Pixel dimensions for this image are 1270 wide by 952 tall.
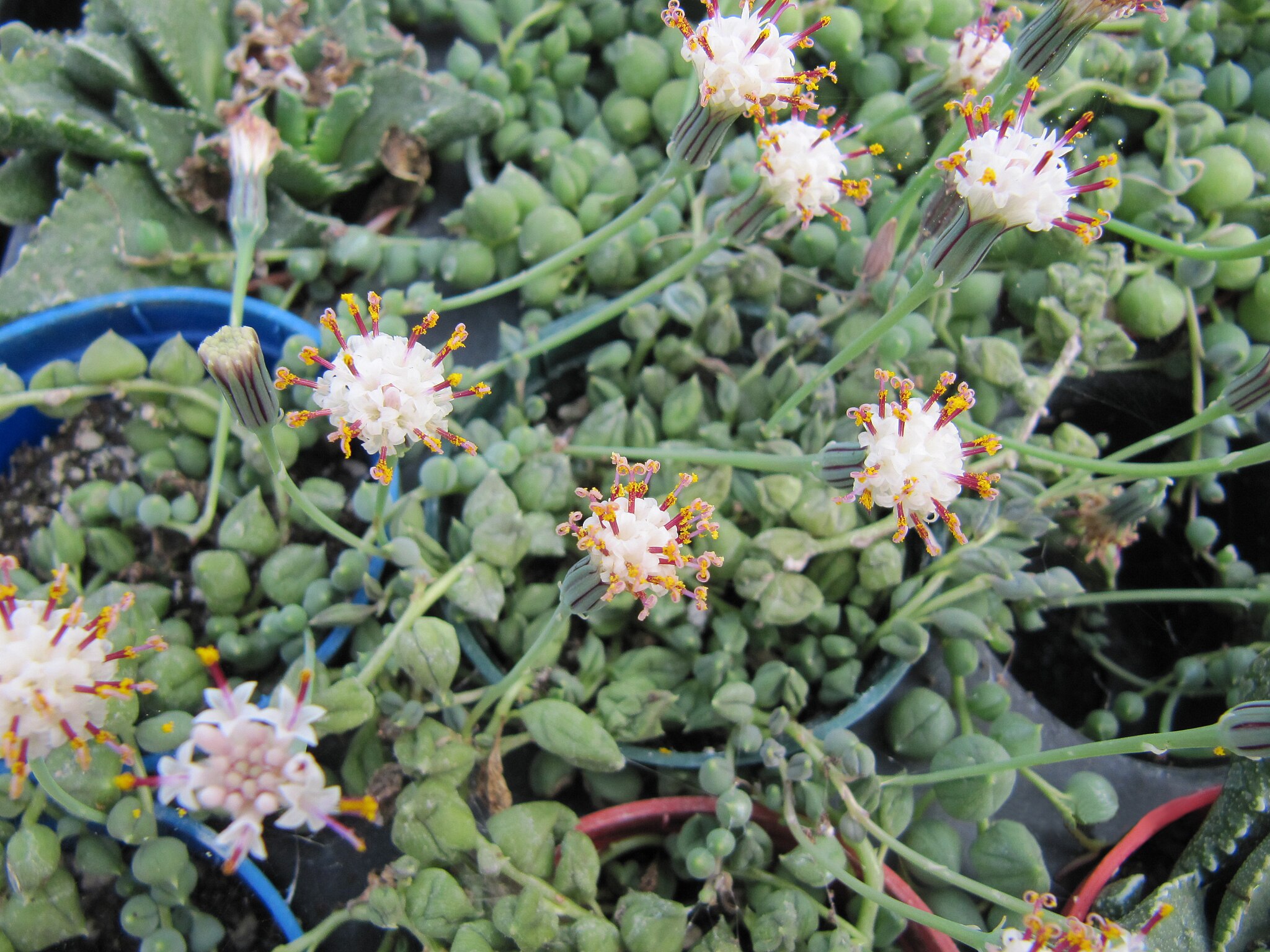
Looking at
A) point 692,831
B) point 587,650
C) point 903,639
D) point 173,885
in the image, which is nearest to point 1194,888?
point 903,639

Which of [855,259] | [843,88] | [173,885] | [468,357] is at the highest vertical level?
[843,88]

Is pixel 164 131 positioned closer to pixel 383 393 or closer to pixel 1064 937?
pixel 383 393

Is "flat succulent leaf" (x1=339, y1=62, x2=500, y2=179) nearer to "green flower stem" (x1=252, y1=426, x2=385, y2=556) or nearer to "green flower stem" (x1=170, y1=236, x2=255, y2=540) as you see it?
"green flower stem" (x1=170, y1=236, x2=255, y2=540)

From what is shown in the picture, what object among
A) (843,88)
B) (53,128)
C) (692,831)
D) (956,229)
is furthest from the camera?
(843,88)

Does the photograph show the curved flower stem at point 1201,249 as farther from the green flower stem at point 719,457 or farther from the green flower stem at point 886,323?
the green flower stem at point 719,457

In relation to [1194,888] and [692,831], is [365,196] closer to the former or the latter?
[692,831]

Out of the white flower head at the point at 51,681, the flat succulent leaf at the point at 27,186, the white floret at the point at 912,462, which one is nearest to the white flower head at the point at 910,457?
the white floret at the point at 912,462
